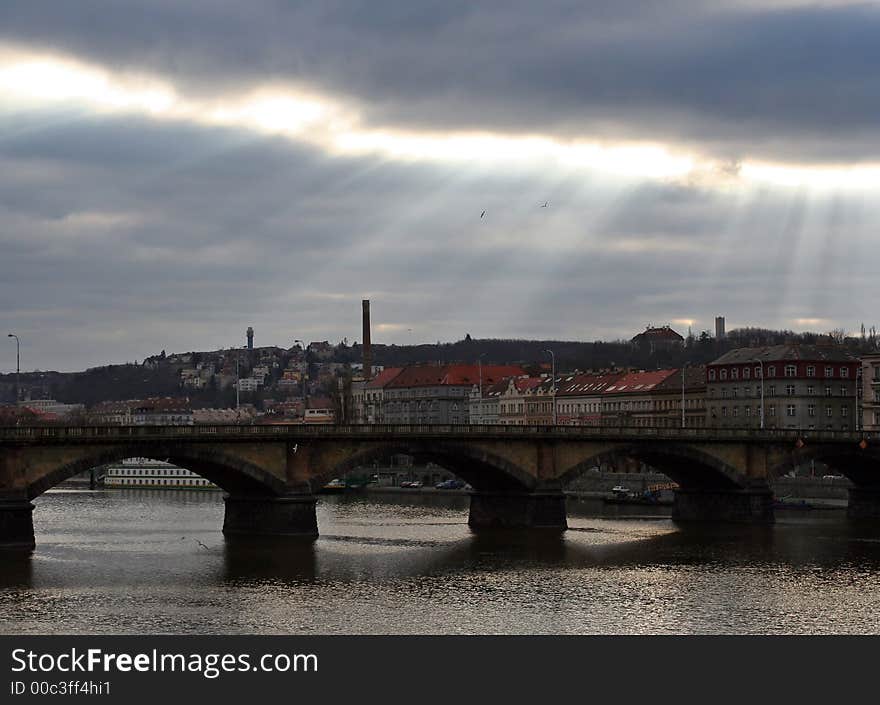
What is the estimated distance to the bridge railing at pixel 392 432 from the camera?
94188 mm

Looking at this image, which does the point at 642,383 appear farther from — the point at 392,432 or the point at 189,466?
the point at 189,466

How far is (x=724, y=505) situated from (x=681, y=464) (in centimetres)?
457

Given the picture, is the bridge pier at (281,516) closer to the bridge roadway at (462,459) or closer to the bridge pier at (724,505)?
the bridge roadway at (462,459)

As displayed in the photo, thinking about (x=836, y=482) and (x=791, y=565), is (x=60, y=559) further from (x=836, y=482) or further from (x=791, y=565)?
(x=836, y=482)

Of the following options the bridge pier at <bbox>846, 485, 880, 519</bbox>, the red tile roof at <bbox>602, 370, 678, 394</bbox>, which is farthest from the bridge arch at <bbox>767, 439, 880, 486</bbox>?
the red tile roof at <bbox>602, 370, 678, 394</bbox>

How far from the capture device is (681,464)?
400 ft

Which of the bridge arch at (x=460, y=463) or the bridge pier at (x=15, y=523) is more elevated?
the bridge arch at (x=460, y=463)

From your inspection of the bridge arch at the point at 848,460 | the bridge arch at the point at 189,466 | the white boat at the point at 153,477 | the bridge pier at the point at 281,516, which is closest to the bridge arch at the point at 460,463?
the bridge pier at the point at 281,516

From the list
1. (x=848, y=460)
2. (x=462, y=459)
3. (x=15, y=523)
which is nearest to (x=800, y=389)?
(x=848, y=460)

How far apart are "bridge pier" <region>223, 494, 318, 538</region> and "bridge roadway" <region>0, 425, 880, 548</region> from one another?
86 millimetres

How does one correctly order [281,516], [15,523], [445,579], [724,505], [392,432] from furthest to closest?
1. [724,505]
2. [392,432]
3. [281,516]
4. [15,523]
5. [445,579]

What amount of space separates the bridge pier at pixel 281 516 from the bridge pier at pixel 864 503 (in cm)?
4967

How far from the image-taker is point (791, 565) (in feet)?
293

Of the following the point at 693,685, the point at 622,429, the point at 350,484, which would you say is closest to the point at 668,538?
the point at 622,429
